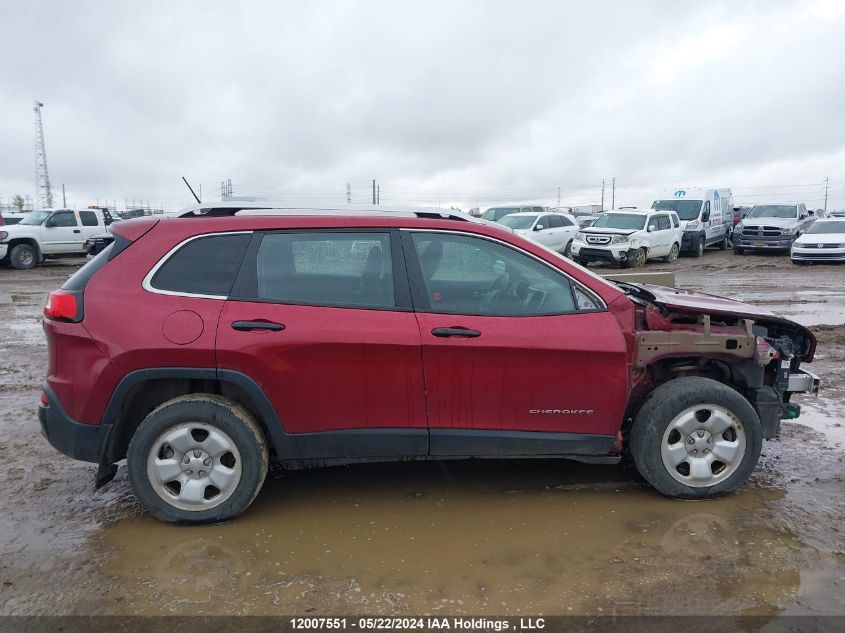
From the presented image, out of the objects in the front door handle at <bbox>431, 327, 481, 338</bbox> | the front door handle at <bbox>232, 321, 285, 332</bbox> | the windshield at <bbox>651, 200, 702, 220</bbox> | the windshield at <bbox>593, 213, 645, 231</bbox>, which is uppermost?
the windshield at <bbox>651, 200, 702, 220</bbox>

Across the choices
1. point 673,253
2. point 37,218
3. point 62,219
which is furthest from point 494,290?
point 37,218

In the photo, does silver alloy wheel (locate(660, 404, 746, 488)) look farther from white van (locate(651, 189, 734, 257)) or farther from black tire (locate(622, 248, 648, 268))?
white van (locate(651, 189, 734, 257))

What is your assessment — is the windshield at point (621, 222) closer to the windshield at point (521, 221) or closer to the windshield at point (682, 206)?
the windshield at point (521, 221)

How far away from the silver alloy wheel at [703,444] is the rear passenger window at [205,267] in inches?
104

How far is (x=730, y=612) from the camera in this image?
9.94 feet

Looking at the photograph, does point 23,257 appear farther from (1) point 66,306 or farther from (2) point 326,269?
(2) point 326,269

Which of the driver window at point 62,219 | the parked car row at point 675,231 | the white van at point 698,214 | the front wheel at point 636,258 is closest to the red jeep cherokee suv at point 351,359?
the parked car row at point 675,231

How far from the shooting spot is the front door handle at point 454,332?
12.5ft

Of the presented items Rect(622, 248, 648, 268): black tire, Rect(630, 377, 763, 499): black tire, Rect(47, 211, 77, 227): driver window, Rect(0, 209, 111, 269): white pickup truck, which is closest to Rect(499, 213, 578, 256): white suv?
Rect(622, 248, 648, 268): black tire

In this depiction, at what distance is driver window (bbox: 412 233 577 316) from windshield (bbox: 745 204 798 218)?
2407cm

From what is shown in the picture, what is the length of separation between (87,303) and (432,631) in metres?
2.48

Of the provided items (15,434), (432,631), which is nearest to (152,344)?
(432,631)

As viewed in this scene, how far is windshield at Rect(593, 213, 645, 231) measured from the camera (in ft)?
68.5

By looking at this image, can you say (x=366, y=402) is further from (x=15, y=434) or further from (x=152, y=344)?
(x=15, y=434)
